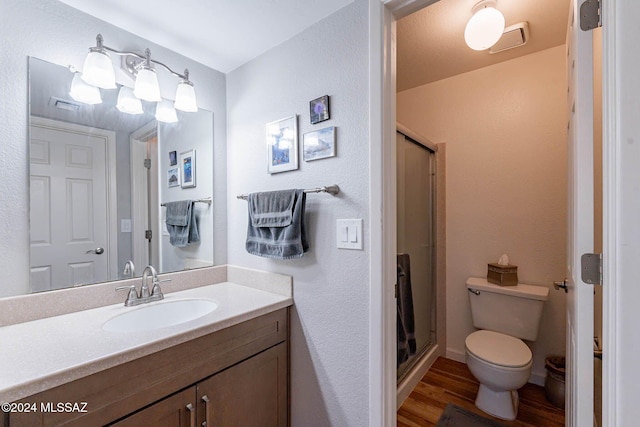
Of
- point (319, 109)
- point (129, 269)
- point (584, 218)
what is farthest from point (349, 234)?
point (129, 269)

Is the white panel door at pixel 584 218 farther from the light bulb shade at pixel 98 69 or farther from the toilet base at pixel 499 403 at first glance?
the light bulb shade at pixel 98 69

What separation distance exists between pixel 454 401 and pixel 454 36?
228cm

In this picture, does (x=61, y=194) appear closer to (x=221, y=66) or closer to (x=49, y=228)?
(x=49, y=228)

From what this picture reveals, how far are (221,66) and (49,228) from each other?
1.23 m

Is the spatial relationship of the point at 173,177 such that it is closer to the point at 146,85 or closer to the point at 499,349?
the point at 146,85

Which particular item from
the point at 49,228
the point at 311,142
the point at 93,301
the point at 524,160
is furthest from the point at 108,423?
the point at 524,160

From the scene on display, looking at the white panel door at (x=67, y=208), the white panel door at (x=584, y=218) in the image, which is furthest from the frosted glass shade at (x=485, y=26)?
the white panel door at (x=67, y=208)

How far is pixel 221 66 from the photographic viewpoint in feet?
5.63

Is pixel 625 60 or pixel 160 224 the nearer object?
pixel 625 60

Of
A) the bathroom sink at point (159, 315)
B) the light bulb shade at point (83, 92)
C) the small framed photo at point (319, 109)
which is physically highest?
the light bulb shade at point (83, 92)

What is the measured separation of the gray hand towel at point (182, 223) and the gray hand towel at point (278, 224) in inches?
16.2

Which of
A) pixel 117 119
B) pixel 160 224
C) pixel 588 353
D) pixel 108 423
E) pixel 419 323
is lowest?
pixel 419 323

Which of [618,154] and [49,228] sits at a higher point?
[618,154]

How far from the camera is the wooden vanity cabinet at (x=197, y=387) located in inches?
31.8
